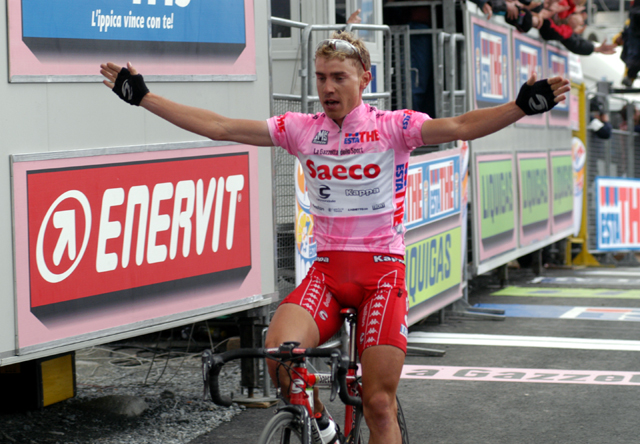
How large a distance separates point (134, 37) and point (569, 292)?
878 cm

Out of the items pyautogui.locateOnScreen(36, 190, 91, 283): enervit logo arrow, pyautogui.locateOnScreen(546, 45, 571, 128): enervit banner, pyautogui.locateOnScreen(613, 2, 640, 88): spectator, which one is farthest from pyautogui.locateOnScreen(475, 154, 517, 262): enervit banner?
pyautogui.locateOnScreen(36, 190, 91, 283): enervit logo arrow

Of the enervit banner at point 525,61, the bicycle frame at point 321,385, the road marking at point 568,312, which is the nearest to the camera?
the bicycle frame at point 321,385

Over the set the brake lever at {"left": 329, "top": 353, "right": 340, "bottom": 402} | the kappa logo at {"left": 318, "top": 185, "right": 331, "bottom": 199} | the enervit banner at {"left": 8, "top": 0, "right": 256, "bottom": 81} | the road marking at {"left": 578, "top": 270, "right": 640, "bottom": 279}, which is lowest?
the road marking at {"left": 578, "top": 270, "right": 640, "bottom": 279}

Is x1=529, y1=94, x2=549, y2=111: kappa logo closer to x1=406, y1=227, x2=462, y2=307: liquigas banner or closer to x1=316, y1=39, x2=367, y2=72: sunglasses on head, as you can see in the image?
x1=316, y1=39, x2=367, y2=72: sunglasses on head

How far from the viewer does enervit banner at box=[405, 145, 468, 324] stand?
8.52 m

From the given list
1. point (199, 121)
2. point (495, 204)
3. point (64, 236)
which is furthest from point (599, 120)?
point (199, 121)

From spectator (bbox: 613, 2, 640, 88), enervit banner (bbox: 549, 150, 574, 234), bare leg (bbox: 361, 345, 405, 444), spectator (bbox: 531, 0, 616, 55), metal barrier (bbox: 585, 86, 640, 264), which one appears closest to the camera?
bare leg (bbox: 361, 345, 405, 444)

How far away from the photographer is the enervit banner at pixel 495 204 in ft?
36.5

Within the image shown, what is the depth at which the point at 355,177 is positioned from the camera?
3.89 meters

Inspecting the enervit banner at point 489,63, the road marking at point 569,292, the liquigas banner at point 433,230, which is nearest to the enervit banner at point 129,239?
the liquigas banner at point 433,230

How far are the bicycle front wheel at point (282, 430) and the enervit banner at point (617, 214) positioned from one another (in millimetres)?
13412

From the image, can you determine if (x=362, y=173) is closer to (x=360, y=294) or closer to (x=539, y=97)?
(x=360, y=294)

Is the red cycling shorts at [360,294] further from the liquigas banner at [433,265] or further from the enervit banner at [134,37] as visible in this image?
the liquigas banner at [433,265]

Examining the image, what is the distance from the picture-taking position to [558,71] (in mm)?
15375
